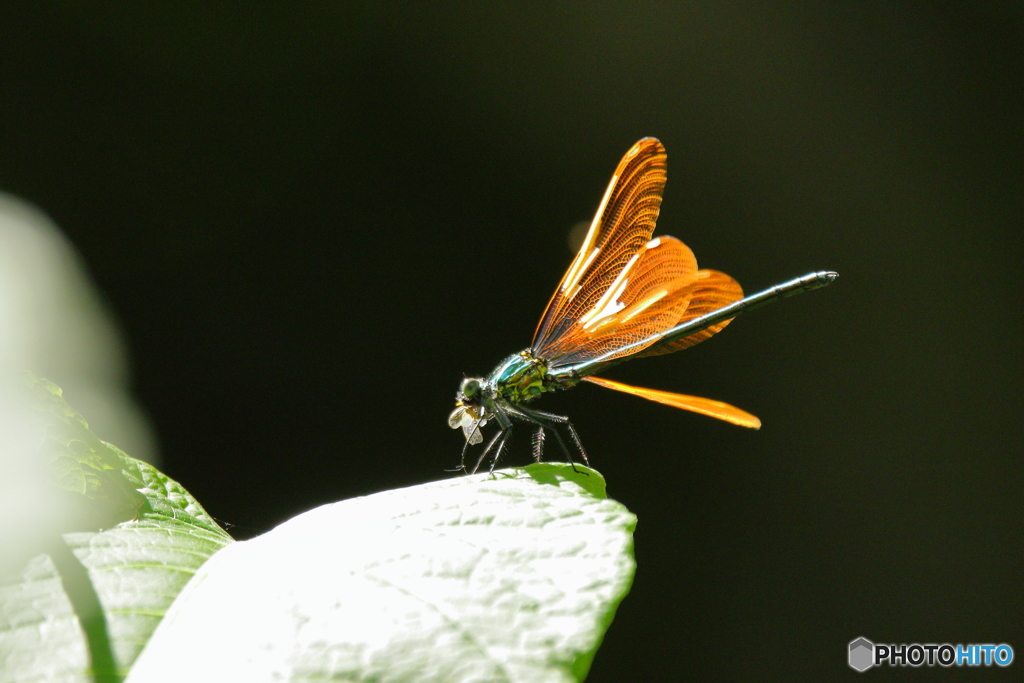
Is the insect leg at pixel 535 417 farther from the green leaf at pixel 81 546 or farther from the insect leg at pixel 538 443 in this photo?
the green leaf at pixel 81 546

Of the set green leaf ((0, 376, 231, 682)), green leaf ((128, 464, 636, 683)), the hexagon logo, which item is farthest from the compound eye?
the hexagon logo

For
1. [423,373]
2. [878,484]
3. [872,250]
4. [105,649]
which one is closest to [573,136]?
[423,373]

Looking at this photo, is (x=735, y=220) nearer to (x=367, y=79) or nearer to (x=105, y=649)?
(x=367, y=79)

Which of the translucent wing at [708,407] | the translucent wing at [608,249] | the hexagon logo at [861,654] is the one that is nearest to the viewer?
the translucent wing at [708,407]

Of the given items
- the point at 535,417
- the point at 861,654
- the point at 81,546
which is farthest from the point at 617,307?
the point at 861,654

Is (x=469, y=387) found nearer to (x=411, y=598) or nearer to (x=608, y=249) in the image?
(x=608, y=249)

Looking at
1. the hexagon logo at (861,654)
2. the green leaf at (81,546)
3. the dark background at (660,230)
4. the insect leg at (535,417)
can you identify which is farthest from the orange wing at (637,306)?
the hexagon logo at (861,654)
